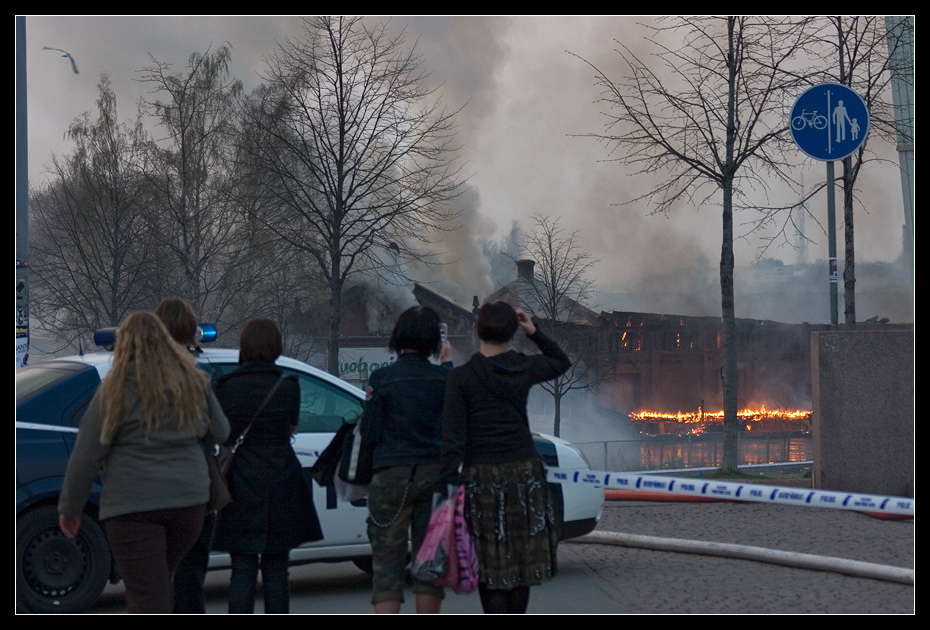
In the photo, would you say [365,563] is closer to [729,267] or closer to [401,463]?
[401,463]

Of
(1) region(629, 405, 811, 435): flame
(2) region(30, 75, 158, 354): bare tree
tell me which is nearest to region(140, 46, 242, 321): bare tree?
(2) region(30, 75, 158, 354): bare tree

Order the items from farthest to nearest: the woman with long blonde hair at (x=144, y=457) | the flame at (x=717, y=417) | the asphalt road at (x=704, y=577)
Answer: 1. the flame at (x=717, y=417)
2. the asphalt road at (x=704, y=577)
3. the woman with long blonde hair at (x=144, y=457)

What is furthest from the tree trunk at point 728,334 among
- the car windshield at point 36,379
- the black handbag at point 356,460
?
the black handbag at point 356,460

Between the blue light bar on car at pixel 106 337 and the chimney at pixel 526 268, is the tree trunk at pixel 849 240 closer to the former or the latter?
the blue light bar on car at pixel 106 337

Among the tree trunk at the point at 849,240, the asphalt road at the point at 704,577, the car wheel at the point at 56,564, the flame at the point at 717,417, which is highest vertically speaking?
the tree trunk at the point at 849,240

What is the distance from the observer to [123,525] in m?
3.73

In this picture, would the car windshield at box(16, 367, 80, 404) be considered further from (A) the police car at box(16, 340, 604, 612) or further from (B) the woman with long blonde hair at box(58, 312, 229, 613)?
(B) the woman with long blonde hair at box(58, 312, 229, 613)

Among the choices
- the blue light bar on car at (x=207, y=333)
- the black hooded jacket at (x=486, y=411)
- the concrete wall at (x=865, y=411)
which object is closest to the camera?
the black hooded jacket at (x=486, y=411)

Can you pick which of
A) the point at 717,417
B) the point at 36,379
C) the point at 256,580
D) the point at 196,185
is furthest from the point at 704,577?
the point at 717,417

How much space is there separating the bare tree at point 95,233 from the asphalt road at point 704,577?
59.1ft

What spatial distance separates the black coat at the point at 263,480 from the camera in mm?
4172

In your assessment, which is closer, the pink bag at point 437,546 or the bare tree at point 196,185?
the pink bag at point 437,546

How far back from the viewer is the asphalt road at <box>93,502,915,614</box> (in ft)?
17.7

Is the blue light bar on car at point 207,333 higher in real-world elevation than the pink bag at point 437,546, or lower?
higher
